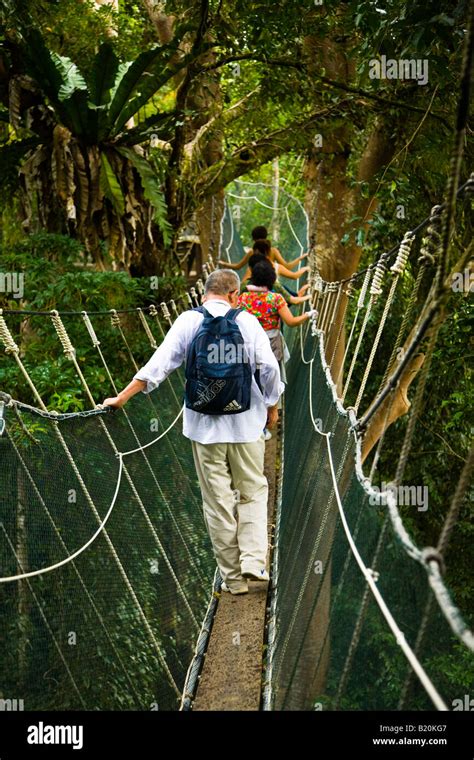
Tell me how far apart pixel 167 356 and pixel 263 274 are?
1.59 m

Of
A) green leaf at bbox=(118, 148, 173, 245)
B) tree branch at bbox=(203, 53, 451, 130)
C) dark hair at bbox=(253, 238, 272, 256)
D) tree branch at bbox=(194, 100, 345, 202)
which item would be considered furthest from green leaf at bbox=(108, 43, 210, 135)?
tree branch at bbox=(194, 100, 345, 202)

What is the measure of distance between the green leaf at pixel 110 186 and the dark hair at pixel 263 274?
1388 millimetres

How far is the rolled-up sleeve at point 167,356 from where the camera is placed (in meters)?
2.91

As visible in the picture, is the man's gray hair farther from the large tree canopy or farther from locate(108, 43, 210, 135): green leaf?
locate(108, 43, 210, 135): green leaf

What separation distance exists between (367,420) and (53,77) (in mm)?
3717

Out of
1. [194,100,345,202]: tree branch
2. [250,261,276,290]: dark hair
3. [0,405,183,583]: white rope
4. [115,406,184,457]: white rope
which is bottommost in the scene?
[115,406,184,457]: white rope

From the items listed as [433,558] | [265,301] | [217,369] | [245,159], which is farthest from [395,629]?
[245,159]

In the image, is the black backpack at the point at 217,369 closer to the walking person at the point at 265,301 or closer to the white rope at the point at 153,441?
the white rope at the point at 153,441

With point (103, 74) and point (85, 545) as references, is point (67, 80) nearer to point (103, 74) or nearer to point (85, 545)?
point (103, 74)

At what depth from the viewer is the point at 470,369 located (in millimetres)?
5672

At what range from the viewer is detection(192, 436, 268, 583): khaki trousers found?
3.04 meters

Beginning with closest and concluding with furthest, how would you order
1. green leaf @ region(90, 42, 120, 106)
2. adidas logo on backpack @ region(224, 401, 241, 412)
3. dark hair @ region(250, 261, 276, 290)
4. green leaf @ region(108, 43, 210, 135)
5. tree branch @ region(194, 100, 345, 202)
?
adidas logo on backpack @ region(224, 401, 241, 412)
dark hair @ region(250, 261, 276, 290)
green leaf @ region(90, 42, 120, 106)
green leaf @ region(108, 43, 210, 135)
tree branch @ region(194, 100, 345, 202)

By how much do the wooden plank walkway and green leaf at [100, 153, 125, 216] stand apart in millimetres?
2873

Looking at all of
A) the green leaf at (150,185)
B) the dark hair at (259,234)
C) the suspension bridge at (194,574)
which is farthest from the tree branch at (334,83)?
the suspension bridge at (194,574)
